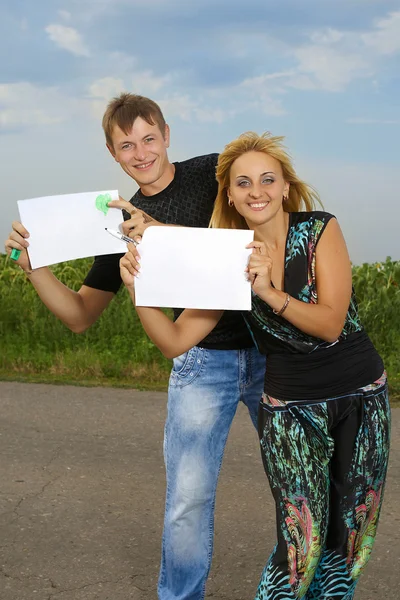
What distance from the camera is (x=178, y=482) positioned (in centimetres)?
321

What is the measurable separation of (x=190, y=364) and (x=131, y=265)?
0.54 m

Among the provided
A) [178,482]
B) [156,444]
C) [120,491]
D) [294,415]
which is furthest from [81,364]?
[294,415]

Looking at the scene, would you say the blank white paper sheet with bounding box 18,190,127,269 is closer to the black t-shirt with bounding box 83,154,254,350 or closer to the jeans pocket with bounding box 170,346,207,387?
the black t-shirt with bounding box 83,154,254,350

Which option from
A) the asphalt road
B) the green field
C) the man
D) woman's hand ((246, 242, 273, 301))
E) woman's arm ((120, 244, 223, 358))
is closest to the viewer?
woman's hand ((246, 242, 273, 301))

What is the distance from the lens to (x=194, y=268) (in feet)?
9.12

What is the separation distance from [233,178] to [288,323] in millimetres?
488

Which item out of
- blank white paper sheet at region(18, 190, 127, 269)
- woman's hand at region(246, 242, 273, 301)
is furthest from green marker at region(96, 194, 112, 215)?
woman's hand at region(246, 242, 273, 301)

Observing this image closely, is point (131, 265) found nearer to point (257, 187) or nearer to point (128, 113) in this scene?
point (257, 187)

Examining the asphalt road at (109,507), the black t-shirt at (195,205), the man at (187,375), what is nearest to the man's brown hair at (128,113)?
the man at (187,375)

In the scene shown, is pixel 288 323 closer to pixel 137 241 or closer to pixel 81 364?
pixel 137 241

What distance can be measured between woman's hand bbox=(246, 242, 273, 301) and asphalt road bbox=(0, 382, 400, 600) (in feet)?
5.63

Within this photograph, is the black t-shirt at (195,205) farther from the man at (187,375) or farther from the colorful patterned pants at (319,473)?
the colorful patterned pants at (319,473)

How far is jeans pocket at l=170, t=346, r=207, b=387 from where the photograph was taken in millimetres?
3215

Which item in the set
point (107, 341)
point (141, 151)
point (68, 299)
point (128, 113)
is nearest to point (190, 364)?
point (68, 299)
